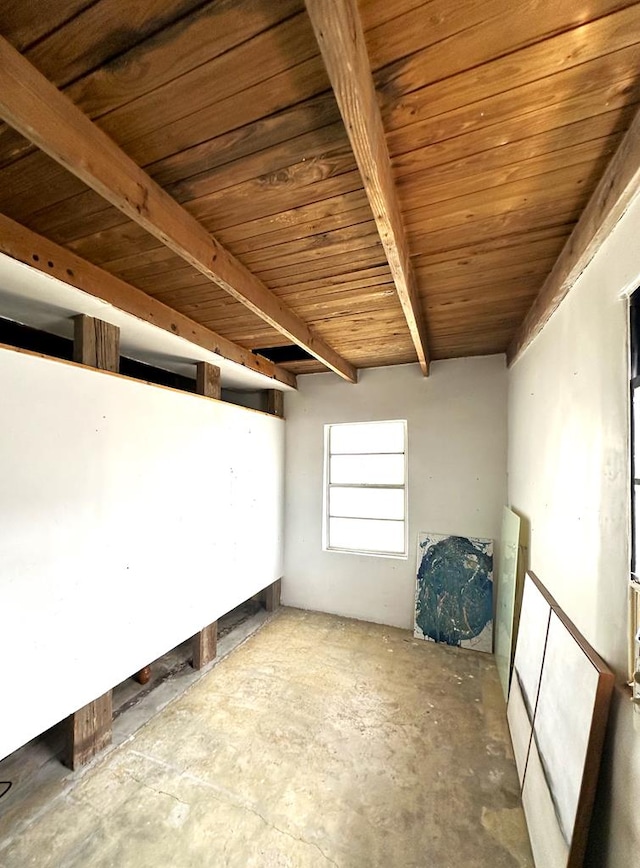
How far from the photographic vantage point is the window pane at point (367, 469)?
12.0 ft

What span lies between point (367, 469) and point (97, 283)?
9.33 feet

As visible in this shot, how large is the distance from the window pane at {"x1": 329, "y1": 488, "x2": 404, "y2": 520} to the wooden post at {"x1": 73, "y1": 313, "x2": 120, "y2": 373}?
2.55 m

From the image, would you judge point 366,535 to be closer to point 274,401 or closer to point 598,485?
point 274,401

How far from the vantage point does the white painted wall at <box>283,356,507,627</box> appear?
322 centimetres

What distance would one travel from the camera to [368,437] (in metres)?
3.79

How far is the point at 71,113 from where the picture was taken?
929 millimetres

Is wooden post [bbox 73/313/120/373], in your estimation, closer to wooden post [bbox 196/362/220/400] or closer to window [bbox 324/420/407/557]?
wooden post [bbox 196/362/220/400]

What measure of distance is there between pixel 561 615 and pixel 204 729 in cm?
211

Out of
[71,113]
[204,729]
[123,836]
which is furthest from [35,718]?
[71,113]

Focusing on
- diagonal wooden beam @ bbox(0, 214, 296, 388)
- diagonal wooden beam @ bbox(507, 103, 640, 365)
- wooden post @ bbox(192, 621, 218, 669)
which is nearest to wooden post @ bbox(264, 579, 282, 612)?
wooden post @ bbox(192, 621, 218, 669)

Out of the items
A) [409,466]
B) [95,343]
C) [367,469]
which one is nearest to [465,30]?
[95,343]

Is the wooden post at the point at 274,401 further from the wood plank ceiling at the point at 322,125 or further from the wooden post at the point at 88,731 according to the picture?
the wooden post at the point at 88,731

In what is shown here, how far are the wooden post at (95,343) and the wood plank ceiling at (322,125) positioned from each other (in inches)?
13.6

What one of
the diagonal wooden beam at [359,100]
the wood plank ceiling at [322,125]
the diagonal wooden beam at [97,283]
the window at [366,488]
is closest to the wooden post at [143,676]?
the window at [366,488]
